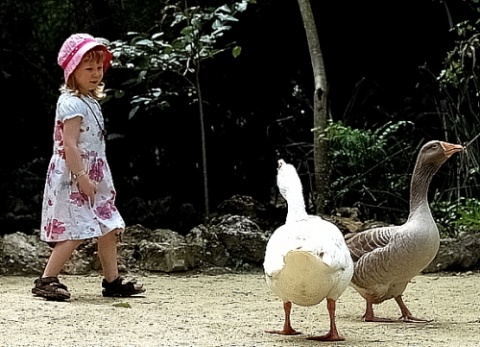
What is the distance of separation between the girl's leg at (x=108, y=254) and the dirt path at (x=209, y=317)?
17cm

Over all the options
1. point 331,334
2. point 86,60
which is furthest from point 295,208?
point 86,60

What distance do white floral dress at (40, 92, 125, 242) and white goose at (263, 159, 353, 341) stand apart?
61.5 inches

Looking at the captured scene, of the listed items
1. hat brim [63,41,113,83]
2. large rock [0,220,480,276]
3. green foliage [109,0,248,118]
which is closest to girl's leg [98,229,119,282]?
hat brim [63,41,113,83]

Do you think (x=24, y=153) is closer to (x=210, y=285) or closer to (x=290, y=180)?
(x=210, y=285)

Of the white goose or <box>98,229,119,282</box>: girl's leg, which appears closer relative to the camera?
the white goose

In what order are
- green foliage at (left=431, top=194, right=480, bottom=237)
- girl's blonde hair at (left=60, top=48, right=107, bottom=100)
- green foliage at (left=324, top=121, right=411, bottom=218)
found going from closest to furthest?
1. girl's blonde hair at (left=60, top=48, right=107, bottom=100)
2. green foliage at (left=431, top=194, right=480, bottom=237)
3. green foliage at (left=324, top=121, right=411, bottom=218)

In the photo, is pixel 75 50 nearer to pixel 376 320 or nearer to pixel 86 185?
pixel 86 185

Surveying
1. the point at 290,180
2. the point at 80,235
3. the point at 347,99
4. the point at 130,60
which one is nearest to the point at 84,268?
the point at 80,235

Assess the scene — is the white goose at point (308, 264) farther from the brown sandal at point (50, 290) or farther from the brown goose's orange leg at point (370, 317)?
the brown sandal at point (50, 290)

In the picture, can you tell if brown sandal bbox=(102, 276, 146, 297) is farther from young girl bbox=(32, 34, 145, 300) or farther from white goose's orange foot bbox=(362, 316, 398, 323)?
white goose's orange foot bbox=(362, 316, 398, 323)

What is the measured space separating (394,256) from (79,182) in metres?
1.82

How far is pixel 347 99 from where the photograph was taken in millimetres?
9516

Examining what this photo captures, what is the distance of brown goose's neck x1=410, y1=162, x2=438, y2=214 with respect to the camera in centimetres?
462

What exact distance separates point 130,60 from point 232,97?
205 cm
